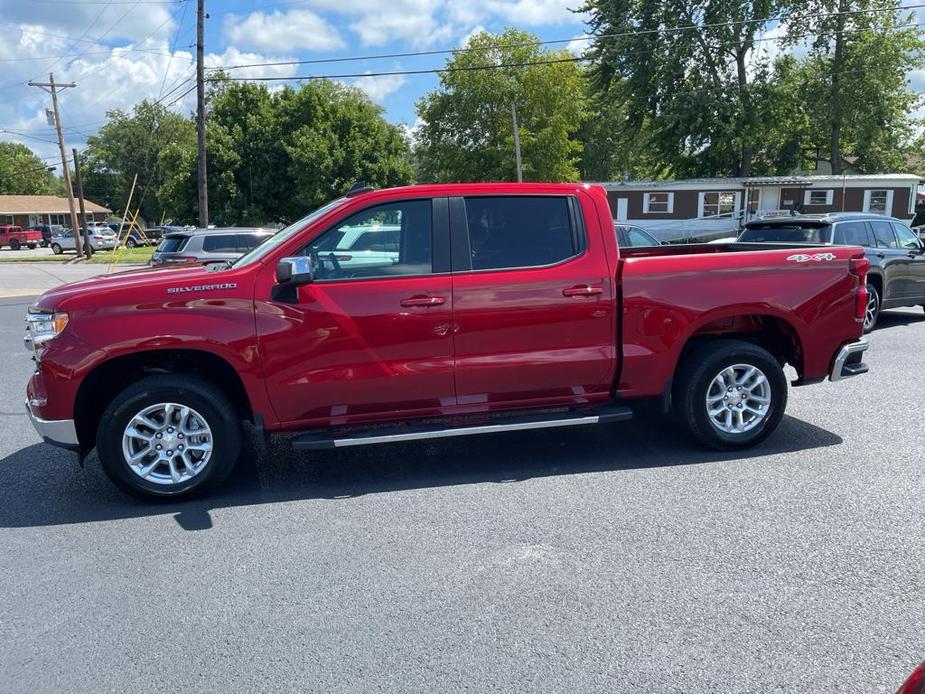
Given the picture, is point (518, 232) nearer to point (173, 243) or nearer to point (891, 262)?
point (891, 262)

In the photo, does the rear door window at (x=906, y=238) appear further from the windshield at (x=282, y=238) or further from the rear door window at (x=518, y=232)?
the windshield at (x=282, y=238)

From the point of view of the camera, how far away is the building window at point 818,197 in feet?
122

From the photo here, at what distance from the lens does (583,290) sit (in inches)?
213

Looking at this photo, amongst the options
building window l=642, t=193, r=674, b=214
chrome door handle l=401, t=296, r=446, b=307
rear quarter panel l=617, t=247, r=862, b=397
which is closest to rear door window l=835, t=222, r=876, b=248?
rear quarter panel l=617, t=247, r=862, b=397

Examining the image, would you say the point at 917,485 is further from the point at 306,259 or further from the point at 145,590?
the point at 145,590

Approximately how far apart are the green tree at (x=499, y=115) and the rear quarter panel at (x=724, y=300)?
47.3 meters

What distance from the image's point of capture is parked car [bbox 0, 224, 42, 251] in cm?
5888

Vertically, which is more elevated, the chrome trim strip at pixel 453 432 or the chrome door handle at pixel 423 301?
the chrome door handle at pixel 423 301

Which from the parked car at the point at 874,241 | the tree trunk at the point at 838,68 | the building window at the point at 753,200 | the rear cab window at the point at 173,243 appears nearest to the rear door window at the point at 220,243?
the rear cab window at the point at 173,243

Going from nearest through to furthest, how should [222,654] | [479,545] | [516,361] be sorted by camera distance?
[222,654] → [479,545] → [516,361]

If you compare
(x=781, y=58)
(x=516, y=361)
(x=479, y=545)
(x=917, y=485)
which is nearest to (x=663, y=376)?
(x=516, y=361)

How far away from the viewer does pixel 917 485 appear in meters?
5.08

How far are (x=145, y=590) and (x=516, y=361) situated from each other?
268 centimetres

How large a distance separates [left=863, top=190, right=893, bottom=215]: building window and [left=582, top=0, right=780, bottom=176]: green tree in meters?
6.62
